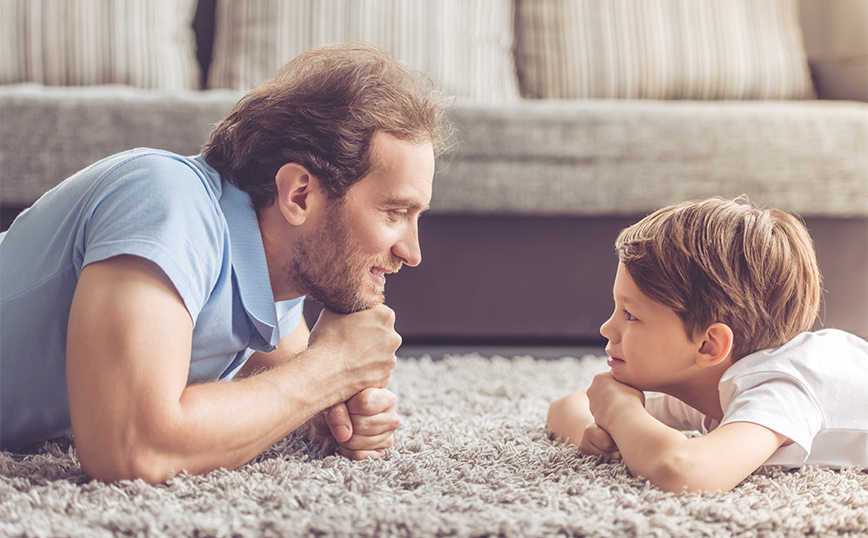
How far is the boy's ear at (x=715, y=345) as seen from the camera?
90cm

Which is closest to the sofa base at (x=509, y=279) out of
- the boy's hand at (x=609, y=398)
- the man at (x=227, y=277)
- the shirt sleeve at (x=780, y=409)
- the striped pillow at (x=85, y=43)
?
the man at (x=227, y=277)

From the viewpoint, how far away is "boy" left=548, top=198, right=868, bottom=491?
0.83 metres

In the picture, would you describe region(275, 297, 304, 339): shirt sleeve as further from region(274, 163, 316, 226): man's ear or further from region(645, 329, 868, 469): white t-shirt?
region(645, 329, 868, 469): white t-shirt

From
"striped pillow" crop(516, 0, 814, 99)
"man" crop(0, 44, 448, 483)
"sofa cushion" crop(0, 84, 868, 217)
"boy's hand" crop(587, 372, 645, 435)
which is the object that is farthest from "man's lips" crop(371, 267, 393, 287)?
"striped pillow" crop(516, 0, 814, 99)

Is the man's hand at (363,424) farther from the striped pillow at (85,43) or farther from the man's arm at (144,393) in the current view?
the striped pillow at (85,43)

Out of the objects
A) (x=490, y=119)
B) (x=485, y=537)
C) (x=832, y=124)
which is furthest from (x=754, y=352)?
(x=832, y=124)

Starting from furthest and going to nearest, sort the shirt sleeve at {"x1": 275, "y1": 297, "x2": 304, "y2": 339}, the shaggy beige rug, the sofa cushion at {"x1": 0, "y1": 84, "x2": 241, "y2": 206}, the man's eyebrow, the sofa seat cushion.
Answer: the sofa seat cushion, the sofa cushion at {"x1": 0, "y1": 84, "x2": 241, "y2": 206}, the shirt sleeve at {"x1": 275, "y1": 297, "x2": 304, "y2": 339}, the man's eyebrow, the shaggy beige rug

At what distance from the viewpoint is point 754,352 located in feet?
3.01

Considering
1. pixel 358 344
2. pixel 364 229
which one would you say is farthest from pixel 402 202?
pixel 358 344

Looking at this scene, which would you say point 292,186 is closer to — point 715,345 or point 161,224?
point 161,224

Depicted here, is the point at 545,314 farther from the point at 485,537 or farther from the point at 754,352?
the point at 485,537

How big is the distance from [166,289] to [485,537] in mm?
385

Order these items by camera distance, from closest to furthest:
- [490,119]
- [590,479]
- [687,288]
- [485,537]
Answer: [485,537] → [590,479] → [687,288] → [490,119]

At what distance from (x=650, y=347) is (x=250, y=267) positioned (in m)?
0.51
